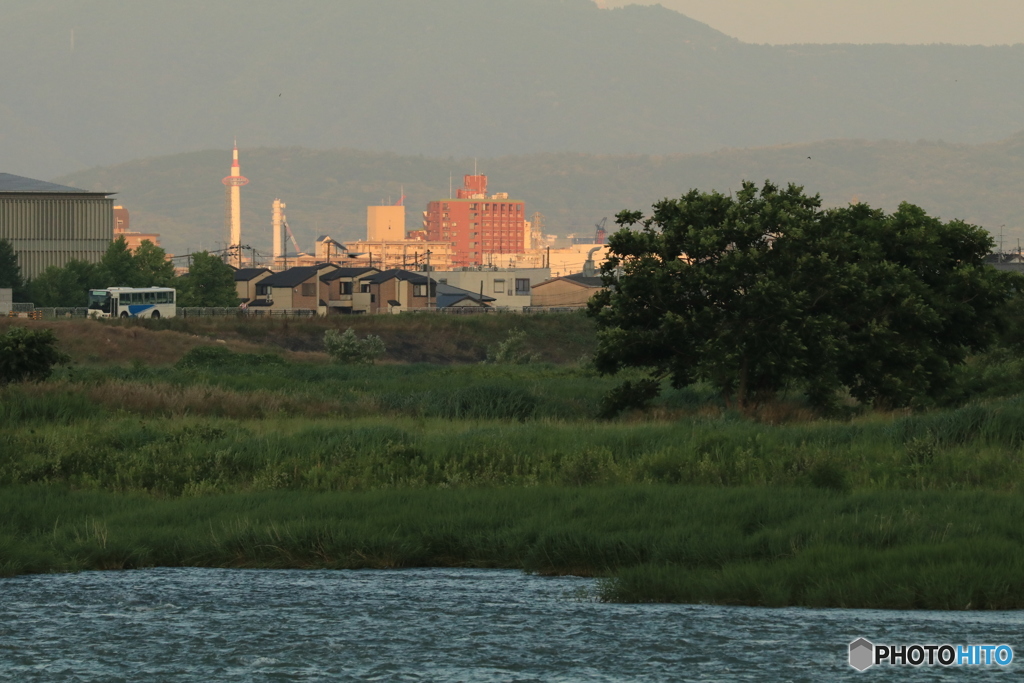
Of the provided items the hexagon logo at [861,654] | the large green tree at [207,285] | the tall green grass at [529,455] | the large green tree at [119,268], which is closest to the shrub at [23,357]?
the tall green grass at [529,455]

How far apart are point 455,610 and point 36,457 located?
1432 centimetres

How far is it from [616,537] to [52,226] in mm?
176486

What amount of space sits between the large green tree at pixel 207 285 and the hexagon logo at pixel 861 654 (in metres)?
159

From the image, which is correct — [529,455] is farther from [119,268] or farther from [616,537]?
[119,268]

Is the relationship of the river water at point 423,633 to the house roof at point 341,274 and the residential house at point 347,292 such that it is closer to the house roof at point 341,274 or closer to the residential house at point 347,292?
the house roof at point 341,274

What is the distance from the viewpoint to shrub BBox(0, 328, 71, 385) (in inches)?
1813

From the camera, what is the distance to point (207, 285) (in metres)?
171

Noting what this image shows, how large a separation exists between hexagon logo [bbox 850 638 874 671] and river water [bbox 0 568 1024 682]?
0.12 meters

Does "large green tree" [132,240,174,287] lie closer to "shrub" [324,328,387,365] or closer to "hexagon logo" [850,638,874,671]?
"shrub" [324,328,387,365]

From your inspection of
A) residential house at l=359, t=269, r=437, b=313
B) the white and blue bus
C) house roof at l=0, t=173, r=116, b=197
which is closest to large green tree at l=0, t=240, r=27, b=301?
the white and blue bus

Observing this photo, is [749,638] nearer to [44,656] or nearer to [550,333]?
[44,656]

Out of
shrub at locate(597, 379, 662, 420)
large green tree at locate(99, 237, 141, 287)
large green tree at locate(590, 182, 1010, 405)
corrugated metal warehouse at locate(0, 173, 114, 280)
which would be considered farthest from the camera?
corrugated metal warehouse at locate(0, 173, 114, 280)

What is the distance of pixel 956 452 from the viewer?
1037 inches

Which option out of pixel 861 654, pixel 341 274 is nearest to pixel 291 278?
pixel 341 274
